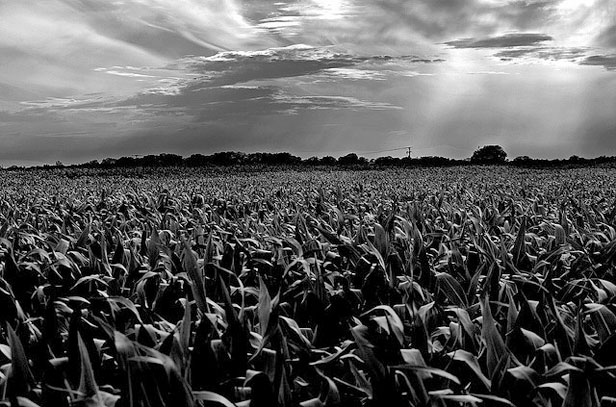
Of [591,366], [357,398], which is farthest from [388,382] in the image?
[591,366]

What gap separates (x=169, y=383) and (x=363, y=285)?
1.47 meters

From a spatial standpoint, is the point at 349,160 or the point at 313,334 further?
the point at 349,160

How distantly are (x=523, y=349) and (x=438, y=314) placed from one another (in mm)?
466

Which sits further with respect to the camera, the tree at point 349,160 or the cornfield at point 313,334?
the tree at point 349,160

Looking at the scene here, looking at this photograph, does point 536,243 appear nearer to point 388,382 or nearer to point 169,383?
point 388,382

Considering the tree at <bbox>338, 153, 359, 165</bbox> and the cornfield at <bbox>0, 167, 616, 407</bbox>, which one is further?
the tree at <bbox>338, 153, 359, 165</bbox>

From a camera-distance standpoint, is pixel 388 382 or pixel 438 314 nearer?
pixel 388 382

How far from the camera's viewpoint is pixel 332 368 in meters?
1.85

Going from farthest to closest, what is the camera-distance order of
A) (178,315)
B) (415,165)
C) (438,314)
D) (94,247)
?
(415,165)
(94,247)
(178,315)
(438,314)

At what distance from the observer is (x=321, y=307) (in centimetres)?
237

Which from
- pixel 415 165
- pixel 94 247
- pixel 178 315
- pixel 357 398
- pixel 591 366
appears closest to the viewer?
pixel 591 366

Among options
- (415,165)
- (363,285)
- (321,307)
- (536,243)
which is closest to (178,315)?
(321,307)

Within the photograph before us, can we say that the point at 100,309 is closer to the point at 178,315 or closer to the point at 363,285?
the point at 178,315

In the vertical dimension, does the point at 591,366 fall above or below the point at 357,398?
above
